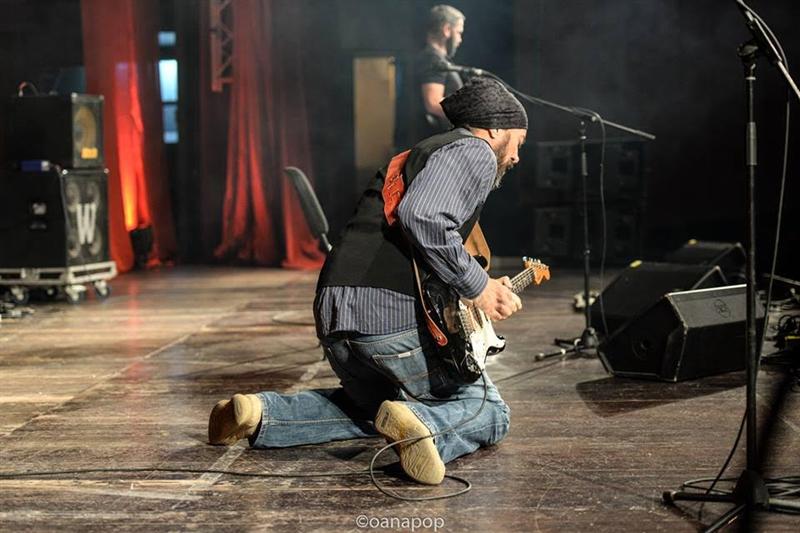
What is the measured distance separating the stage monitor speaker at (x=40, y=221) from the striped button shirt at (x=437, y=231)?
419 centimetres

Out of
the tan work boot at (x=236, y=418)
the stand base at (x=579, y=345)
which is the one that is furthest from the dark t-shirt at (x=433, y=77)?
the tan work boot at (x=236, y=418)

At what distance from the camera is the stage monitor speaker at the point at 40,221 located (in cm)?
669

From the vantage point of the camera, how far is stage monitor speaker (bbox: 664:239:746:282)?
6.32 meters

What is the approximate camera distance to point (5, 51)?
7707 mm

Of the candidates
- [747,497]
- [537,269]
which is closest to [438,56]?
[537,269]

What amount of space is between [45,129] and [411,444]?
467 cm

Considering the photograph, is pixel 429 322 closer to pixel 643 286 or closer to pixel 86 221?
pixel 643 286

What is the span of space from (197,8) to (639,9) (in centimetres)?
358

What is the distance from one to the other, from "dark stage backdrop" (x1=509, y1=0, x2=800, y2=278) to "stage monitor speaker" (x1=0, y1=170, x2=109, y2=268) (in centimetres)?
382

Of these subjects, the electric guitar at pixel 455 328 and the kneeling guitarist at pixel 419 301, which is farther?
the electric guitar at pixel 455 328

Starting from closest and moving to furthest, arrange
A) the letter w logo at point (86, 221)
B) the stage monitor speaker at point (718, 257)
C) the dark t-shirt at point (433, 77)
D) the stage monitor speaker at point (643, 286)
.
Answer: the stage monitor speaker at point (643, 286)
the dark t-shirt at point (433, 77)
the stage monitor speaker at point (718, 257)
the letter w logo at point (86, 221)

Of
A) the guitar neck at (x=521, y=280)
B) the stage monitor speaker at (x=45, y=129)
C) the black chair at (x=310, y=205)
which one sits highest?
the stage monitor speaker at (x=45, y=129)

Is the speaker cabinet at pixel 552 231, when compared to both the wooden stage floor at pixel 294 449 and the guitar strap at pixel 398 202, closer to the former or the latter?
the wooden stage floor at pixel 294 449

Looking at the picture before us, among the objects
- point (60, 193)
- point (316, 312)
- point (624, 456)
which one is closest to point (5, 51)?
point (60, 193)
